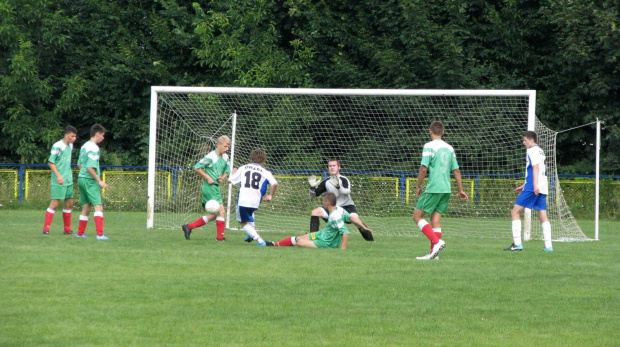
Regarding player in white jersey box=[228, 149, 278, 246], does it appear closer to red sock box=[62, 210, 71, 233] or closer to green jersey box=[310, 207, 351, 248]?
green jersey box=[310, 207, 351, 248]

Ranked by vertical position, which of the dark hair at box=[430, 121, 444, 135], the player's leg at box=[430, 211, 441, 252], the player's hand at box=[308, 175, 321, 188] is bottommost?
the player's leg at box=[430, 211, 441, 252]

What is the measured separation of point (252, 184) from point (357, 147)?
1002 centimetres

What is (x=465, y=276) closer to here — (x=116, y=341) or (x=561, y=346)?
(x=561, y=346)

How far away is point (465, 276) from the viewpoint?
8.72 meters

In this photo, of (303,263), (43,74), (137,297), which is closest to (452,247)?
(303,263)

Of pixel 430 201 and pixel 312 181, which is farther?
pixel 312 181

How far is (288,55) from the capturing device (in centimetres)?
2859

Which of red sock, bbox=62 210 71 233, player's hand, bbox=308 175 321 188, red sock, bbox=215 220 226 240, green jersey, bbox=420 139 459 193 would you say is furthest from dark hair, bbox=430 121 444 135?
red sock, bbox=62 210 71 233

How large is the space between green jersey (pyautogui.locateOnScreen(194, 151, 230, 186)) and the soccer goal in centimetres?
558

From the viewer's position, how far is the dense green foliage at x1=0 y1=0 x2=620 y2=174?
26375mm

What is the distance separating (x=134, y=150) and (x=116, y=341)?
2483 cm

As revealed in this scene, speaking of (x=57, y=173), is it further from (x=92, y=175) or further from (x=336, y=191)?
(x=336, y=191)

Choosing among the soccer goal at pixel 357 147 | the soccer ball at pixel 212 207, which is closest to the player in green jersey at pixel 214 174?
the soccer ball at pixel 212 207

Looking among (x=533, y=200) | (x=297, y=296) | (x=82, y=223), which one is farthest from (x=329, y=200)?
(x=297, y=296)
